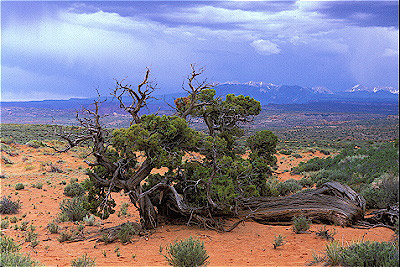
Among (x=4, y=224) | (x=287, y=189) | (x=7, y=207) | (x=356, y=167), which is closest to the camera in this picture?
(x=4, y=224)

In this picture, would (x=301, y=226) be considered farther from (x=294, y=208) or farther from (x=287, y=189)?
(x=287, y=189)

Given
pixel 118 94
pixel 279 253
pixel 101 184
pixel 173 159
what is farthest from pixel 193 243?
pixel 118 94

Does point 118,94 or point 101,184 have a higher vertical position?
point 118,94

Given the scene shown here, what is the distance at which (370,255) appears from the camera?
18.3ft

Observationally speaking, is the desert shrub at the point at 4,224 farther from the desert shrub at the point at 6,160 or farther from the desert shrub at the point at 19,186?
the desert shrub at the point at 6,160

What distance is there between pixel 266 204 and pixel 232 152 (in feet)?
8.42

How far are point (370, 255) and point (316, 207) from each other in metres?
5.65

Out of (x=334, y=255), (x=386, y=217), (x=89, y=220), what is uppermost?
(x=334, y=255)

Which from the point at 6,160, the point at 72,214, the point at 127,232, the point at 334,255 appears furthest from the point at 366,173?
the point at 6,160

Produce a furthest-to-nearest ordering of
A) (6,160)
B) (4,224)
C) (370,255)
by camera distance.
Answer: (6,160)
(4,224)
(370,255)

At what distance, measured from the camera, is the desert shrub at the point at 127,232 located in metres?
9.12

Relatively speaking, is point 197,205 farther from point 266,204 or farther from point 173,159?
point 266,204

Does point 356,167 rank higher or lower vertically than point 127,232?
lower

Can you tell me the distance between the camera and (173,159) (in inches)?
384
